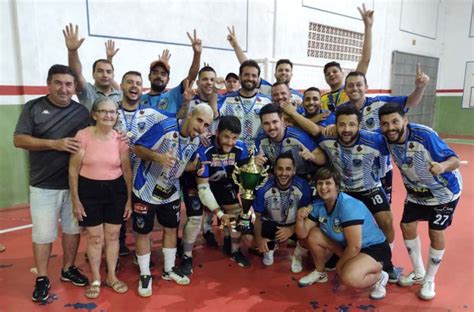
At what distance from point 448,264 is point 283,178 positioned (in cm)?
183

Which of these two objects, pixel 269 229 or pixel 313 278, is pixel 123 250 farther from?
pixel 313 278

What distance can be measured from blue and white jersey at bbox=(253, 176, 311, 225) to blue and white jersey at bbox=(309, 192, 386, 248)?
0.22m

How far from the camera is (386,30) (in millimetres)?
10938

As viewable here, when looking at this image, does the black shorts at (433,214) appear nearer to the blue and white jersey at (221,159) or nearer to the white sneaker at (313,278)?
the white sneaker at (313,278)

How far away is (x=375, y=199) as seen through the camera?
3.16 m

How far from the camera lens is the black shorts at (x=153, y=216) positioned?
296 cm

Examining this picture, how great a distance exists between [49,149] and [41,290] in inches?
42.9

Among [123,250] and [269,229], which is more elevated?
[269,229]

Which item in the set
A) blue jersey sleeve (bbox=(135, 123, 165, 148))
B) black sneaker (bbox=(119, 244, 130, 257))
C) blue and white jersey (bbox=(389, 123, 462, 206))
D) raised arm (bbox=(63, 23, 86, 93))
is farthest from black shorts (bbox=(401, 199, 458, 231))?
raised arm (bbox=(63, 23, 86, 93))

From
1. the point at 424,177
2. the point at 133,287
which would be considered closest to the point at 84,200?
the point at 133,287

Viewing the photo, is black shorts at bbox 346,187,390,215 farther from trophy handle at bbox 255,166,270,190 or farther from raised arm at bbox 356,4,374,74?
raised arm at bbox 356,4,374,74

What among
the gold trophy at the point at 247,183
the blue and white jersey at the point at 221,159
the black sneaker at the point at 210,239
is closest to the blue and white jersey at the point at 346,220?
the gold trophy at the point at 247,183

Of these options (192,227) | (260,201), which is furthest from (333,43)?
(192,227)

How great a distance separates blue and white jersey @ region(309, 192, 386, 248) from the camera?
2.82 meters
